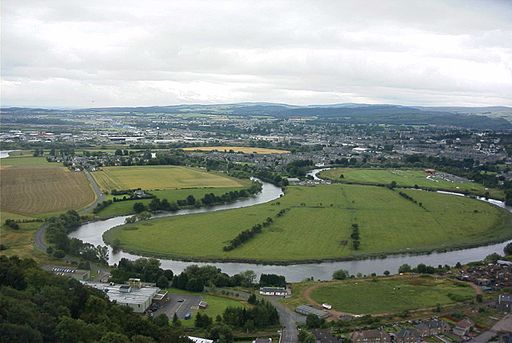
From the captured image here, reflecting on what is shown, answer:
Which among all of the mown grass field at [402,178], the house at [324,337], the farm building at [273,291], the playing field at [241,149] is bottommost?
the farm building at [273,291]

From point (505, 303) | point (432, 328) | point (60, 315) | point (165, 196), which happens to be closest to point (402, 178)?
point (165, 196)

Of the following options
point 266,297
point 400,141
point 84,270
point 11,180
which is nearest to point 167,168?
point 11,180

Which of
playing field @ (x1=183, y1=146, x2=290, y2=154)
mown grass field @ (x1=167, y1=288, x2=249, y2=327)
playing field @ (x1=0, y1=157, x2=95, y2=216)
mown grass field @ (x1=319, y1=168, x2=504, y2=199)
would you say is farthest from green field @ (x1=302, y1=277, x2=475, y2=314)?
playing field @ (x1=183, y1=146, x2=290, y2=154)

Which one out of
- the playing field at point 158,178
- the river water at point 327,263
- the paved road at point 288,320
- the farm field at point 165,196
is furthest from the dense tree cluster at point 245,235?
the playing field at point 158,178

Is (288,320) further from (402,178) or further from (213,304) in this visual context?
(402,178)

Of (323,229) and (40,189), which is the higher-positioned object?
(40,189)

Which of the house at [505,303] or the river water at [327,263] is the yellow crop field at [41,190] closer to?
the river water at [327,263]
